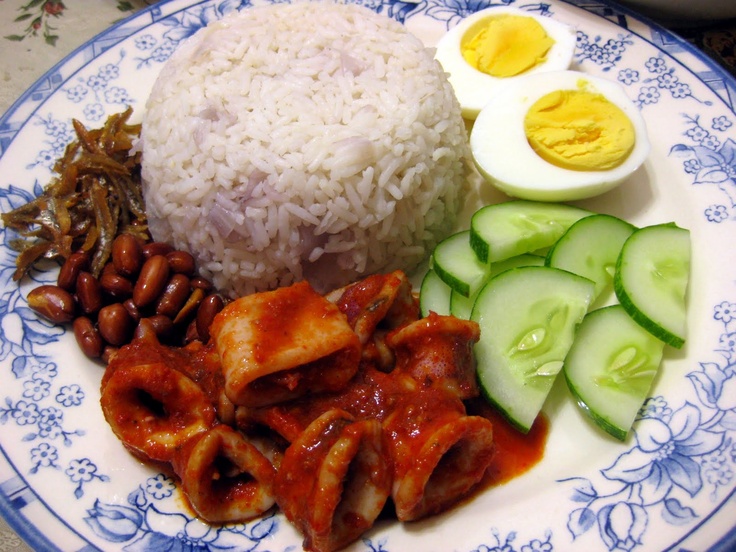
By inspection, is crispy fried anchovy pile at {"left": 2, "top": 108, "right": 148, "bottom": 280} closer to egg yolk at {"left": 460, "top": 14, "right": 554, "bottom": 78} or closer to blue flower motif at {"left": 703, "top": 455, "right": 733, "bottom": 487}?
egg yolk at {"left": 460, "top": 14, "right": 554, "bottom": 78}

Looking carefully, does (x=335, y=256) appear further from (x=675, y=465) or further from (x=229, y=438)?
(x=675, y=465)

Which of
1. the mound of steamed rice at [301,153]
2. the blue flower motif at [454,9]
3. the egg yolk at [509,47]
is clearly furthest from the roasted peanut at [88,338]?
the blue flower motif at [454,9]

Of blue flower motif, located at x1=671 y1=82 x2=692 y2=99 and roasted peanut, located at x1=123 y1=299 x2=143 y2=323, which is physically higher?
roasted peanut, located at x1=123 y1=299 x2=143 y2=323

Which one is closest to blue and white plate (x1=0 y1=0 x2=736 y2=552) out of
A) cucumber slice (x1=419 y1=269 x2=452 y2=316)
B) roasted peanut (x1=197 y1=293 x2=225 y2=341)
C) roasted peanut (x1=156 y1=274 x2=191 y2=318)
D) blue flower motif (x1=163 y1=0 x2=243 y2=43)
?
roasted peanut (x1=156 y1=274 x2=191 y2=318)

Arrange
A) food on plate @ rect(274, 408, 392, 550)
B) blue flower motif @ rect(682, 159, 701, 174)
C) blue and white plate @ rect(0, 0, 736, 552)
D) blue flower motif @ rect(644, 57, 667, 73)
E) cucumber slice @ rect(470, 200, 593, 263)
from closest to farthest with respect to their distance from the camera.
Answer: food on plate @ rect(274, 408, 392, 550) → blue and white plate @ rect(0, 0, 736, 552) → cucumber slice @ rect(470, 200, 593, 263) → blue flower motif @ rect(682, 159, 701, 174) → blue flower motif @ rect(644, 57, 667, 73)

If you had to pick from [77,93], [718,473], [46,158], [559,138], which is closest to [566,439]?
[718,473]

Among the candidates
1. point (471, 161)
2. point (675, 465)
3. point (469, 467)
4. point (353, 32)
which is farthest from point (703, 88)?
point (469, 467)
